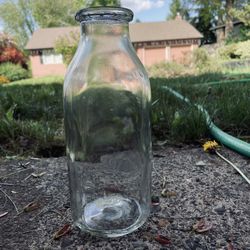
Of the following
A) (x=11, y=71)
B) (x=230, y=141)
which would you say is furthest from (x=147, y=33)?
(x=230, y=141)

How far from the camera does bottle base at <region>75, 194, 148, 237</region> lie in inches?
30.5

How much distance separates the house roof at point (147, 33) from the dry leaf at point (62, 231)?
21.5 metres

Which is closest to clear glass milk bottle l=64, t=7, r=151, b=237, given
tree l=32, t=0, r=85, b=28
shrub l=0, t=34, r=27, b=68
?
shrub l=0, t=34, r=27, b=68

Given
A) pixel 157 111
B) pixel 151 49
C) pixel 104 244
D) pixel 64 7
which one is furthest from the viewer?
pixel 64 7

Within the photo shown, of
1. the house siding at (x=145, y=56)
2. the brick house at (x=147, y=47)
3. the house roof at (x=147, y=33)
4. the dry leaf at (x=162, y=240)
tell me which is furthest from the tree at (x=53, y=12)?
the dry leaf at (x=162, y=240)

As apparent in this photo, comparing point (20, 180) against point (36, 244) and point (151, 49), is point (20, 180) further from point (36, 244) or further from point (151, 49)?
point (151, 49)

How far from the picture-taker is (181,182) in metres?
1.06

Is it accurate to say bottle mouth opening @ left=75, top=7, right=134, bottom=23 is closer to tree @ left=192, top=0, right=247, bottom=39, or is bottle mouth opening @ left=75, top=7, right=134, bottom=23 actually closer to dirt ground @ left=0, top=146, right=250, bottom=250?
dirt ground @ left=0, top=146, right=250, bottom=250

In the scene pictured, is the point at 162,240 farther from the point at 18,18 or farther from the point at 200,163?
the point at 18,18

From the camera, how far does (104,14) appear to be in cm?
75

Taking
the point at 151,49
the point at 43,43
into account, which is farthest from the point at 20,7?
the point at 151,49

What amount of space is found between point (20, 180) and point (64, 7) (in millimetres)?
34021

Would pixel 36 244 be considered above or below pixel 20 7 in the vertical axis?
below

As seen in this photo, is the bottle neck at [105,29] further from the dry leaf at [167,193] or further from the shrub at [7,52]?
the shrub at [7,52]
